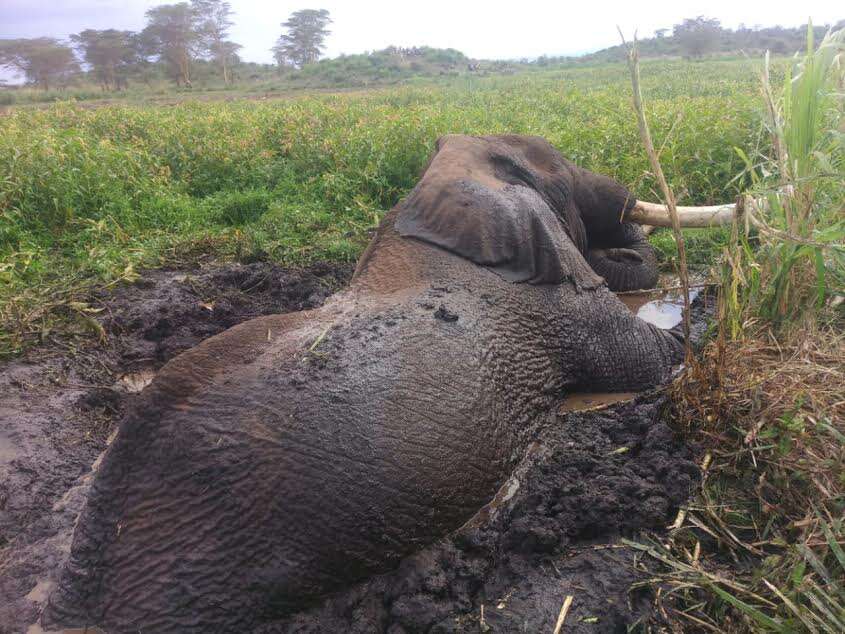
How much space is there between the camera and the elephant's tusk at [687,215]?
405 cm

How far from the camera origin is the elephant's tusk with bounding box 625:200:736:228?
4047 mm

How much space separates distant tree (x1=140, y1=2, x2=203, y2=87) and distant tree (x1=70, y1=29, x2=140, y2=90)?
30.7 inches

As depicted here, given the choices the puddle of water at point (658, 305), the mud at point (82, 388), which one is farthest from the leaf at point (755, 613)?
the puddle of water at point (658, 305)

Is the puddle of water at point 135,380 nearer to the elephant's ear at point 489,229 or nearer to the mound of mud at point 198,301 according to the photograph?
the mound of mud at point 198,301

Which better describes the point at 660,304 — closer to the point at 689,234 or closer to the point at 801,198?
the point at 689,234

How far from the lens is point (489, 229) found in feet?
10.5

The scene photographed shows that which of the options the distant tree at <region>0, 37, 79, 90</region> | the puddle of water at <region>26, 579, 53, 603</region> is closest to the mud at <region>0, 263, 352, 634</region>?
the puddle of water at <region>26, 579, 53, 603</region>

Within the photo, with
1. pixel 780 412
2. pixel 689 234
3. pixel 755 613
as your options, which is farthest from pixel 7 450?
pixel 689 234

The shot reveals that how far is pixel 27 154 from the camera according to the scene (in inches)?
237

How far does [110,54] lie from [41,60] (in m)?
7.03

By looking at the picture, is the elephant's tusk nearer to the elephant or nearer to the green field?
the green field

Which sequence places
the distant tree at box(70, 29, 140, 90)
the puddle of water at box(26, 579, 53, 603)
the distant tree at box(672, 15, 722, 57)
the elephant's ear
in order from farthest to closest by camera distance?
the distant tree at box(672, 15, 722, 57)
the distant tree at box(70, 29, 140, 90)
the elephant's ear
the puddle of water at box(26, 579, 53, 603)

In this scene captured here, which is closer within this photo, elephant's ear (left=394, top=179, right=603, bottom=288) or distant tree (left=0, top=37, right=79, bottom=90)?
elephant's ear (left=394, top=179, right=603, bottom=288)

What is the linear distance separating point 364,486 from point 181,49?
105 ft
